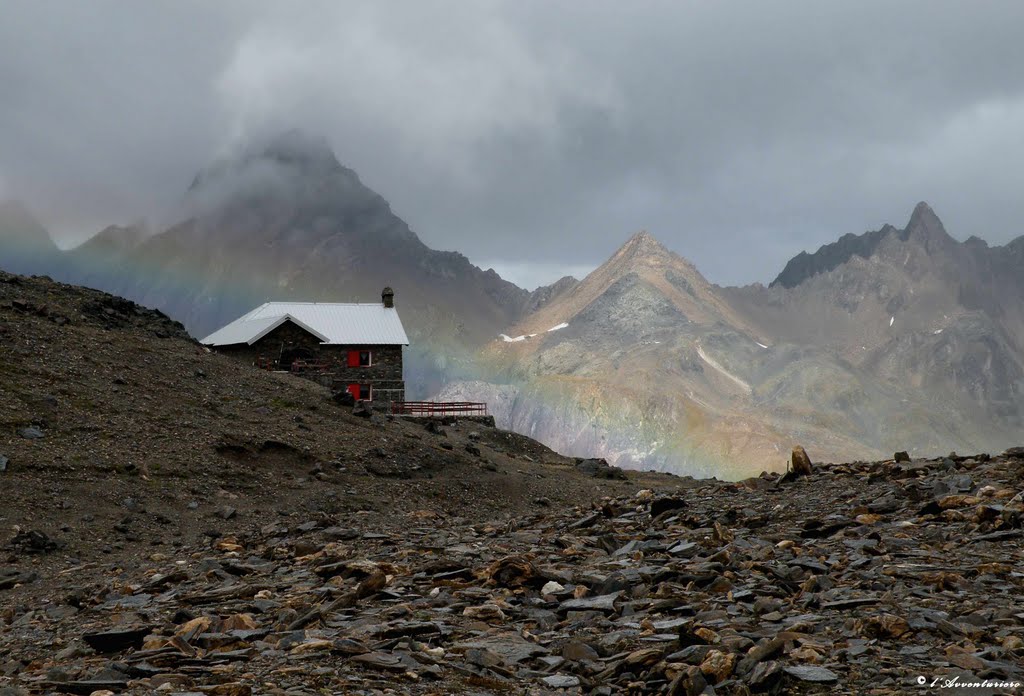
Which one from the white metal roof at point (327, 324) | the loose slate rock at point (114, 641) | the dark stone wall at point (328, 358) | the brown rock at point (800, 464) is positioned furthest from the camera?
the white metal roof at point (327, 324)

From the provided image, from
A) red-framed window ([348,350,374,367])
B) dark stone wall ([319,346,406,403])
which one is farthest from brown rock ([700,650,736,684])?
red-framed window ([348,350,374,367])

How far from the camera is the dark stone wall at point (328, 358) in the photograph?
198 feet

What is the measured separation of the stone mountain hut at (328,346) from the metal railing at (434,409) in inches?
53.2

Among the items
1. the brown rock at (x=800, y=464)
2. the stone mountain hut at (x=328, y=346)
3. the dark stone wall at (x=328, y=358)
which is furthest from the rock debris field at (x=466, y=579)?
the stone mountain hut at (x=328, y=346)

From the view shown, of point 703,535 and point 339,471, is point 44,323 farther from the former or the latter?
point 703,535

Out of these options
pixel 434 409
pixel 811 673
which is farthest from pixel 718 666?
pixel 434 409

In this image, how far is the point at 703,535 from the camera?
1708cm

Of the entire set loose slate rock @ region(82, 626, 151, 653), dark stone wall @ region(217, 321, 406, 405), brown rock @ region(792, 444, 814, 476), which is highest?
dark stone wall @ region(217, 321, 406, 405)

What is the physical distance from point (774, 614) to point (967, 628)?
2.13m

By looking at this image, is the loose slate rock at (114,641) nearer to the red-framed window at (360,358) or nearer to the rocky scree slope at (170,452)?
the rocky scree slope at (170,452)

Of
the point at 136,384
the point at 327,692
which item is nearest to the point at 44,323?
the point at 136,384

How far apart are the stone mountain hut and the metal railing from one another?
1.35 metres

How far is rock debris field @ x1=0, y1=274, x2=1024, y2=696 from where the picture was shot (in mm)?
9391

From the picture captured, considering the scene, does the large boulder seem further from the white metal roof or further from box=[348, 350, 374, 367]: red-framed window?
box=[348, 350, 374, 367]: red-framed window
